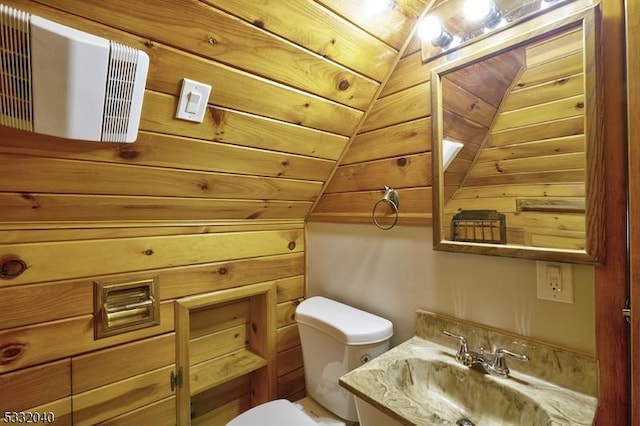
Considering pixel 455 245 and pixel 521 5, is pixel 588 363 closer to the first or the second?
pixel 455 245

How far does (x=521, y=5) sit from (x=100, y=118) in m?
1.34

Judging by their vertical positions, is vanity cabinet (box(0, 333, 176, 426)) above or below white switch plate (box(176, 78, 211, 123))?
below

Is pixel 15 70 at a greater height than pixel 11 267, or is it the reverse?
pixel 15 70

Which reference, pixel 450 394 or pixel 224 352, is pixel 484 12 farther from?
pixel 224 352

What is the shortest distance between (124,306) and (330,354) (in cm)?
90

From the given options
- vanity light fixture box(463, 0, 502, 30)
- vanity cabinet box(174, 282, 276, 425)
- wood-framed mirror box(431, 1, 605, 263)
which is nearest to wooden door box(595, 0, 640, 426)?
wood-framed mirror box(431, 1, 605, 263)

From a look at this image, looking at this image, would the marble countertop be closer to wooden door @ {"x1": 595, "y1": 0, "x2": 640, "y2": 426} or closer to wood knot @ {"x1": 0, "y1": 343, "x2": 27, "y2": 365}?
wooden door @ {"x1": 595, "y1": 0, "x2": 640, "y2": 426}

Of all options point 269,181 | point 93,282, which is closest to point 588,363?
point 269,181

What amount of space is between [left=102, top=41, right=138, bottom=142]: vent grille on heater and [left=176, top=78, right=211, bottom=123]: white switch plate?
0.49 feet

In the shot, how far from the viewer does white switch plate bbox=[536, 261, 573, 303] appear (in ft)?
2.91

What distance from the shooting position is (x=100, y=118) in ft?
2.91

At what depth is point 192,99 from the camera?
1013 mm

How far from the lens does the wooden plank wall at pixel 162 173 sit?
929mm

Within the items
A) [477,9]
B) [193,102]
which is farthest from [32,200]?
[477,9]
